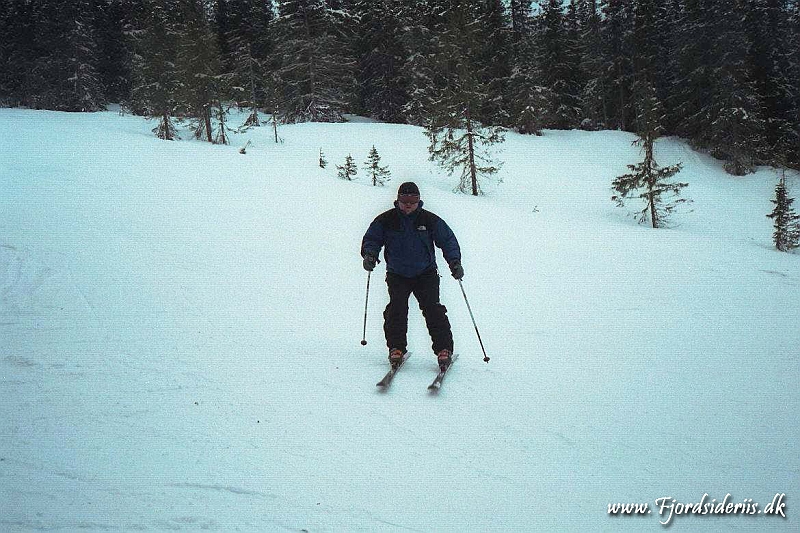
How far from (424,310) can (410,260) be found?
571mm

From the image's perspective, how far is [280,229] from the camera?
35.2 ft

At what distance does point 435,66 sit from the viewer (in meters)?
30.2

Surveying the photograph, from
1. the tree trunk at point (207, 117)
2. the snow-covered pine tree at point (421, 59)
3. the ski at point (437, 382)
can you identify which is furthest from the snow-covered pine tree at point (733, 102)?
the tree trunk at point (207, 117)

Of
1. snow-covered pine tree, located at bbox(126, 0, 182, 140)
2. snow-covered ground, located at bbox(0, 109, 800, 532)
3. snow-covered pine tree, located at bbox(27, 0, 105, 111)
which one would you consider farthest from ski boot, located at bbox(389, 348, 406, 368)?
snow-covered pine tree, located at bbox(27, 0, 105, 111)

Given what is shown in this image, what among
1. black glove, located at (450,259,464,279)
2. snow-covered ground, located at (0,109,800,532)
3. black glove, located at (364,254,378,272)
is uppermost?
black glove, located at (364,254,378,272)

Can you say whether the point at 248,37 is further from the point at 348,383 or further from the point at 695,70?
the point at 348,383

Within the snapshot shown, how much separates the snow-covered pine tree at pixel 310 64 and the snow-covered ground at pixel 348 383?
2628cm

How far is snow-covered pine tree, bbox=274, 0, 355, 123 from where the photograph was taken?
110 feet

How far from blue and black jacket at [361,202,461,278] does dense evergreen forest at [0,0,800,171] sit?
796 inches

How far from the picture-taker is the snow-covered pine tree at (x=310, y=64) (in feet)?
110

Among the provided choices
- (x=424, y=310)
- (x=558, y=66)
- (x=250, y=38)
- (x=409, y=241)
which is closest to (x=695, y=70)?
(x=558, y=66)

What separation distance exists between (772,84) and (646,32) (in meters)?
9.86

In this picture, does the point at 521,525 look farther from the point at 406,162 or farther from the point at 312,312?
the point at 406,162

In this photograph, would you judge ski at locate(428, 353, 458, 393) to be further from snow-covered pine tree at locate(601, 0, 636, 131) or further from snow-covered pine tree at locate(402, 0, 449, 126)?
snow-covered pine tree at locate(601, 0, 636, 131)
